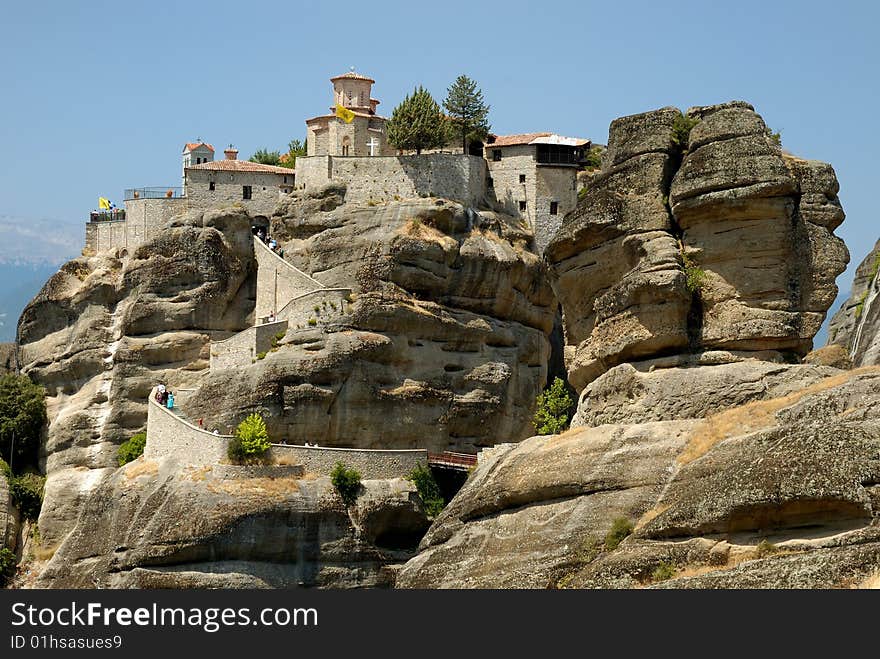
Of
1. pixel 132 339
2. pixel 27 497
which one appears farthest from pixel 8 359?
pixel 132 339

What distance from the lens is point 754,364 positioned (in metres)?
47.9

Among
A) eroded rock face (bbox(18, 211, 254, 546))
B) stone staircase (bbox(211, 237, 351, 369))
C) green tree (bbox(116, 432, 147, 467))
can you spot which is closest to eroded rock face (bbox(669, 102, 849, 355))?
stone staircase (bbox(211, 237, 351, 369))

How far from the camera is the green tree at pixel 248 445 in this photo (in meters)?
74.7

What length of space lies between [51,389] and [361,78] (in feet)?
82.8

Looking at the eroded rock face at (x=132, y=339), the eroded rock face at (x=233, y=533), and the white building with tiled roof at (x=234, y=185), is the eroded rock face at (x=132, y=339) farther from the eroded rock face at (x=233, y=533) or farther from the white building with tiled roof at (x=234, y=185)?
the eroded rock face at (x=233, y=533)

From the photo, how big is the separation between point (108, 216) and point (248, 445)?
2622 cm

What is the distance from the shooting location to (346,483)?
75688 mm

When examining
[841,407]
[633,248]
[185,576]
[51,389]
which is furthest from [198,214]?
[841,407]

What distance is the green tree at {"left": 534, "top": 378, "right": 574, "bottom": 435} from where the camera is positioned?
78.4m

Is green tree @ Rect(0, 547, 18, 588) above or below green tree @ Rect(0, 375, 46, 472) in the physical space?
below

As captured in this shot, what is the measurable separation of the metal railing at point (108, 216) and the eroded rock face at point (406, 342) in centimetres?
1222

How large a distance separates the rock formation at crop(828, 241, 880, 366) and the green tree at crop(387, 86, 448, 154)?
102 feet

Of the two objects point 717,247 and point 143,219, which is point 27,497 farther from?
point 717,247

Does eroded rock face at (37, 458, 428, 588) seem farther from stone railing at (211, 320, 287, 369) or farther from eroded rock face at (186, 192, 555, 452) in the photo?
stone railing at (211, 320, 287, 369)
